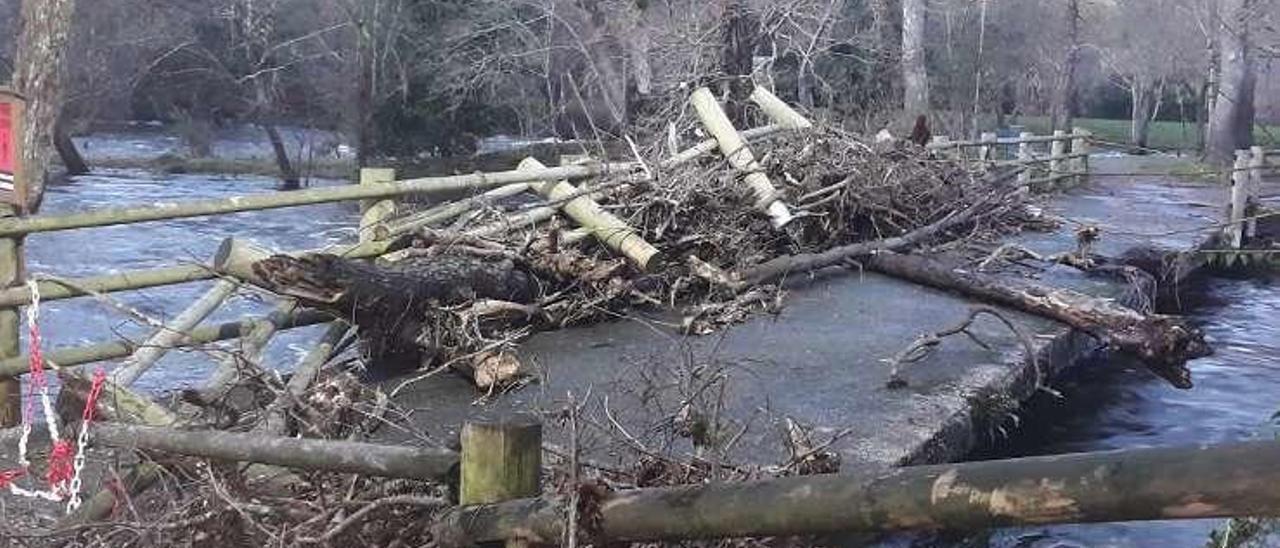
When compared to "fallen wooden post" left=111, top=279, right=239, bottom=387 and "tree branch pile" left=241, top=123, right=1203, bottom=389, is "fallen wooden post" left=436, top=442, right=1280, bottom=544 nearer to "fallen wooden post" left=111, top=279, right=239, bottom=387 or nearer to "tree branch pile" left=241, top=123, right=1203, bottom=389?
"fallen wooden post" left=111, top=279, right=239, bottom=387

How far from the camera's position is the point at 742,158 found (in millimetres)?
10195

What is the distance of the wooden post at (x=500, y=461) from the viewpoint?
9.14 ft

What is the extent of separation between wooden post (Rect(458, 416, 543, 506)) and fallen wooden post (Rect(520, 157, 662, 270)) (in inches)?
217

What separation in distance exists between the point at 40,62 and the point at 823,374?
9.65 meters

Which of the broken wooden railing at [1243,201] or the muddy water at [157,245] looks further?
the broken wooden railing at [1243,201]

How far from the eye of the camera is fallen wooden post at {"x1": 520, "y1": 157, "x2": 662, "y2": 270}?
8391 millimetres

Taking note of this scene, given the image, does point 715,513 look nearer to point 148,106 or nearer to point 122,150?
point 122,150

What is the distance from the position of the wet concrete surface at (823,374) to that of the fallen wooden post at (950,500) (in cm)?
175

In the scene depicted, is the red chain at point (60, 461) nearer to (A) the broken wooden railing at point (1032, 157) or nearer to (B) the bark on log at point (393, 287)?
(B) the bark on log at point (393, 287)

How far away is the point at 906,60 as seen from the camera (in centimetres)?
3203

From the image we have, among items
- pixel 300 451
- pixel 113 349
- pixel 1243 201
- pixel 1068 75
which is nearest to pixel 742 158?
pixel 113 349

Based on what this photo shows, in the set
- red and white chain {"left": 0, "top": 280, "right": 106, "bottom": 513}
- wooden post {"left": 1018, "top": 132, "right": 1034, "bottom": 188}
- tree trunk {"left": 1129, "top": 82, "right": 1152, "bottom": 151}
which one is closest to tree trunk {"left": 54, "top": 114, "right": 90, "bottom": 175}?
wooden post {"left": 1018, "top": 132, "right": 1034, "bottom": 188}

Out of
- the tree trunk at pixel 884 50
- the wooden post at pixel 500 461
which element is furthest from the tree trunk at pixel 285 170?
the wooden post at pixel 500 461

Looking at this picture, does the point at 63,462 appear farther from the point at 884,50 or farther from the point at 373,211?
the point at 884,50
